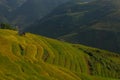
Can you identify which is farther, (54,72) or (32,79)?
(54,72)

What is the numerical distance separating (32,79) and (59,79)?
23419mm

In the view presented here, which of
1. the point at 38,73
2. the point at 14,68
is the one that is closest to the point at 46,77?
the point at 38,73

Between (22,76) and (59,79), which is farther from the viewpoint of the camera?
(59,79)

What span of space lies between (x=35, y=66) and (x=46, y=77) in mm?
15479

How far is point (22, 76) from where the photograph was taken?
168875mm

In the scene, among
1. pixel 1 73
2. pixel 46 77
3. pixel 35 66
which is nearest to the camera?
pixel 1 73

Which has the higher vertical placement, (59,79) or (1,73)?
(1,73)

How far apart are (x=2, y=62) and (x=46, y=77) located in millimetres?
26731

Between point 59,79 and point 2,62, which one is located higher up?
point 2,62

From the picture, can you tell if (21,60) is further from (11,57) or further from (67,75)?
(67,75)

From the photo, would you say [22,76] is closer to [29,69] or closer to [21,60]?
[29,69]

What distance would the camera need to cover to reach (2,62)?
184m

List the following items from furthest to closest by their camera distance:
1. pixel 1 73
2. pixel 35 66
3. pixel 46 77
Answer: pixel 35 66
pixel 46 77
pixel 1 73

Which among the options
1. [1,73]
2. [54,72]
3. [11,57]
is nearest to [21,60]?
[11,57]
